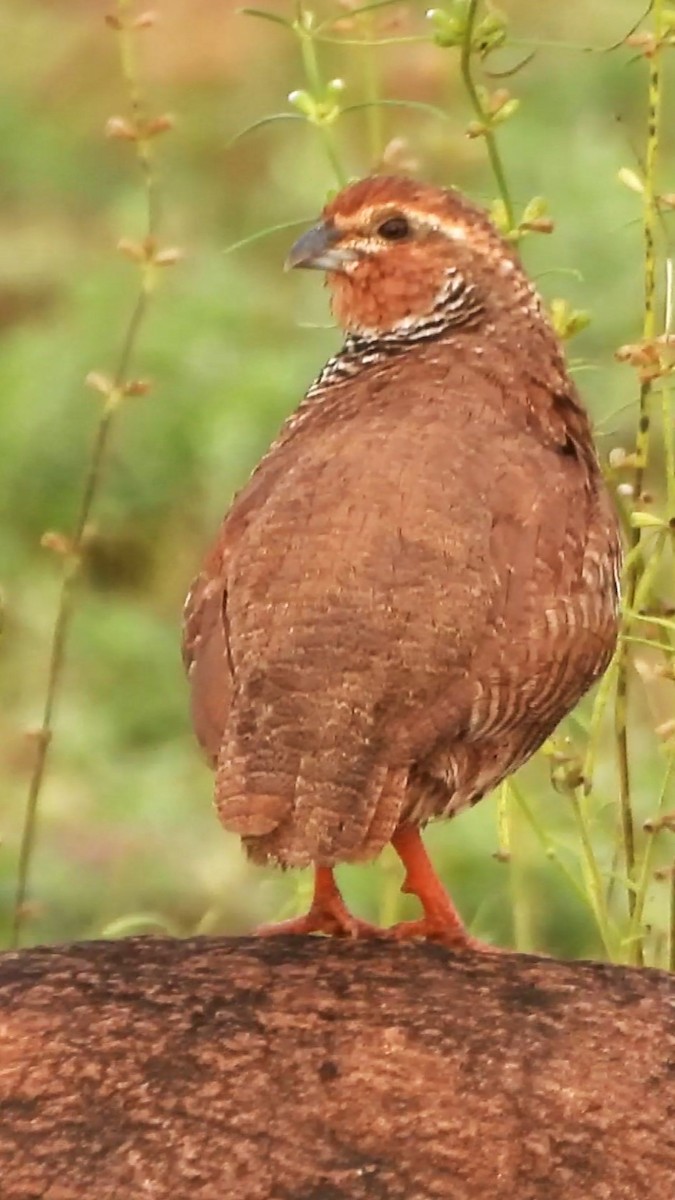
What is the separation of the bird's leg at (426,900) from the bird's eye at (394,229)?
1257 mm

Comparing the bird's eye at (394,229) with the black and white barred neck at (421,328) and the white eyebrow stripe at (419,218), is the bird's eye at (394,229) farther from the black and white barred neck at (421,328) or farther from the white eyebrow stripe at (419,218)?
the black and white barred neck at (421,328)

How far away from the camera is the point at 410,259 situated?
5457 mm

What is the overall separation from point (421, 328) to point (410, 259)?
14cm

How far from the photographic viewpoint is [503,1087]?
441cm

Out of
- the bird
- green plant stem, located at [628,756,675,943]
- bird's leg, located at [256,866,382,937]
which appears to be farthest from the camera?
green plant stem, located at [628,756,675,943]

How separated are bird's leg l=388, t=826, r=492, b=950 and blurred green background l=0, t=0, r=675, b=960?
1.03 ft

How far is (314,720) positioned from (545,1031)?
671mm

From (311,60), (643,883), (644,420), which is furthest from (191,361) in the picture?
(643,883)

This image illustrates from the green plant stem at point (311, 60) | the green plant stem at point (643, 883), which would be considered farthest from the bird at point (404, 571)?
the green plant stem at point (643, 883)

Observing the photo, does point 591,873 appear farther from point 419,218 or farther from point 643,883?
point 419,218

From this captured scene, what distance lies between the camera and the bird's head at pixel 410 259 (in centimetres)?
543

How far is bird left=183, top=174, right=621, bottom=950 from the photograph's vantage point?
4477 millimetres

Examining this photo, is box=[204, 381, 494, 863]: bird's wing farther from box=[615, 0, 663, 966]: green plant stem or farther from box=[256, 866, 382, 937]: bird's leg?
box=[256, 866, 382, 937]: bird's leg

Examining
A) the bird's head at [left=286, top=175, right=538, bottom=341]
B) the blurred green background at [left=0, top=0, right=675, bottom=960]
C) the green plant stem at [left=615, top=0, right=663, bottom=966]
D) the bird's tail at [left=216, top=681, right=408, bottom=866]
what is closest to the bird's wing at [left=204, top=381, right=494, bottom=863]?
the bird's tail at [left=216, top=681, right=408, bottom=866]
